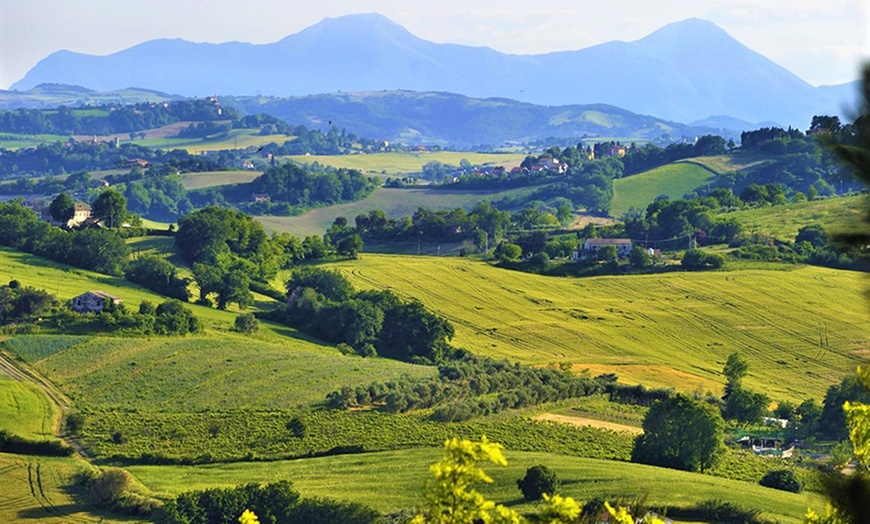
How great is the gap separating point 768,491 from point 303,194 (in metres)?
150

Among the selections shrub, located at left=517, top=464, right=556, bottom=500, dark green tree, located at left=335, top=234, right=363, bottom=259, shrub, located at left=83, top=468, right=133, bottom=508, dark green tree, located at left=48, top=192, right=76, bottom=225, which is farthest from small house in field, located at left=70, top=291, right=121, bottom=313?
shrub, located at left=517, top=464, right=556, bottom=500

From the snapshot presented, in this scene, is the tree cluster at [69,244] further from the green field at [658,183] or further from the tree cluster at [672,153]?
the tree cluster at [672,153]

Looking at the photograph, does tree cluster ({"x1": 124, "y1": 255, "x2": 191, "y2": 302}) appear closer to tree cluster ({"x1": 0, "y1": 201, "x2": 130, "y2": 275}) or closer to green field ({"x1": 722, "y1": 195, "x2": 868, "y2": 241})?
tree cluster ({"x1": 0, "y1": 201, "x2": 130, "y2": 275})

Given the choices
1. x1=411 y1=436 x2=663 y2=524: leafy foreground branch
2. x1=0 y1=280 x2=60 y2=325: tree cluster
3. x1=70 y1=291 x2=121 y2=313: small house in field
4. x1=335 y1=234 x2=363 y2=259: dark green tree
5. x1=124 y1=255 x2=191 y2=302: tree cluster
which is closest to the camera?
x1=411 y1=436 x2=663 y2=524: leafy foreground branch

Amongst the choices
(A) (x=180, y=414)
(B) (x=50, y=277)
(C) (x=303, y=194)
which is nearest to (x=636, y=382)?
(A) (x=180, y=414)

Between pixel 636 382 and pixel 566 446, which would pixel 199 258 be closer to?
pixel 636 382

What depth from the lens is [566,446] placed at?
4853 cm

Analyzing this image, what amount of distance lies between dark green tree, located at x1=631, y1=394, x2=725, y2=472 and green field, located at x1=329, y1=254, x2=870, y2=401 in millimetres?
16643

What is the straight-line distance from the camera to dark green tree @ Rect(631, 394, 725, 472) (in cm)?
4656

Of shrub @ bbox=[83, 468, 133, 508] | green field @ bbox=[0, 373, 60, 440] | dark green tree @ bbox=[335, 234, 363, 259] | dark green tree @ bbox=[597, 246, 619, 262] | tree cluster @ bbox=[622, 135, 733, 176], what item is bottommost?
green field @ bbox=[0, 373, 60, 440]

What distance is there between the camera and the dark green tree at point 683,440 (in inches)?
1833

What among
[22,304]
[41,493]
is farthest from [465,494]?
[22,304]

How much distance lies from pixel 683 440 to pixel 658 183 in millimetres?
127370

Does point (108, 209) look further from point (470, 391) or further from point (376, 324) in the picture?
point (470, 391)
